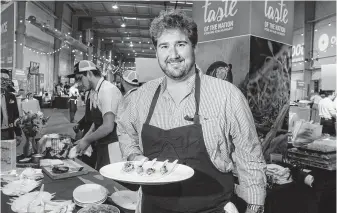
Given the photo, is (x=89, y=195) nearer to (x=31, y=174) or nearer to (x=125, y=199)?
(x=125, y=199)

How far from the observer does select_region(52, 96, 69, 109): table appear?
15.9 meters

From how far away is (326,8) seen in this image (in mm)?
12734

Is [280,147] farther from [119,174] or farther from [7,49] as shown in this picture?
[7,49]

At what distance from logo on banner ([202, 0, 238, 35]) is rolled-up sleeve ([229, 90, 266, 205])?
1803mm

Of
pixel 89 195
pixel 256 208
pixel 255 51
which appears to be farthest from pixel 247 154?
pixel 255 51

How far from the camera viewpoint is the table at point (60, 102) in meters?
15.9

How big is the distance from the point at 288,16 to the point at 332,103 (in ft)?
13.1

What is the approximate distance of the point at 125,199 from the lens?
1.67 m

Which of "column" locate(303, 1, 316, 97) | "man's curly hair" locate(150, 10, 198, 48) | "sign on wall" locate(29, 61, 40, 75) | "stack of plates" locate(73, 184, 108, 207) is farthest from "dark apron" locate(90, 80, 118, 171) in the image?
"column" locate(303, 1, 316, 97)

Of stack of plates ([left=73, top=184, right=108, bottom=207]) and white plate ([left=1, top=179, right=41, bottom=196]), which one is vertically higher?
stack of plates ([left=73, top=184, right=108, bottom=207])

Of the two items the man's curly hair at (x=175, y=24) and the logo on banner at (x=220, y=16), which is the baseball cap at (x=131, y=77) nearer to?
the logo on banner at (x=220, y=16)

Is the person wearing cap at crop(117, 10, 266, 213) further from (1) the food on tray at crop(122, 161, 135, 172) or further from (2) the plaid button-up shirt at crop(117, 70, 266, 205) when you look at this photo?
(1) the food on tray at crop(122, 161, 135, 172)

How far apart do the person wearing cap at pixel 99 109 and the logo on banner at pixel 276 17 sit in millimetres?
1751

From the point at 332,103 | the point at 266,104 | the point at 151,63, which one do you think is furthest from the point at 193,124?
the point at 332,103
